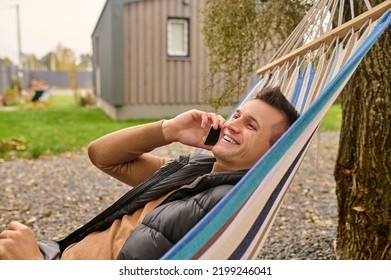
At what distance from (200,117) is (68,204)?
6.66 feet

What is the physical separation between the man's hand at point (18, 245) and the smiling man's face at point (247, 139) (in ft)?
1.74

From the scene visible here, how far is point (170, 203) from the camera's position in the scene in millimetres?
1228

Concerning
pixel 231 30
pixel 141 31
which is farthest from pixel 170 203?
pixel 141 31

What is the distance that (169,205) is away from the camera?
1.21m

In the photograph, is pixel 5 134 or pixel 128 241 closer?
pixel 128 241

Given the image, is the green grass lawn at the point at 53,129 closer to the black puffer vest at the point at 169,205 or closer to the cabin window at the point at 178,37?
the cabin window at the point at 178,37

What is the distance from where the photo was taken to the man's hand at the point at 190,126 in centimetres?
143

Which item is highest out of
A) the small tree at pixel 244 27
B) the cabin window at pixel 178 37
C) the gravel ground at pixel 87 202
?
the cabin window at pixel 178 37

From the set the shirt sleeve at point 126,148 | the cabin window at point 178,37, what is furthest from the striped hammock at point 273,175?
the cabin window at point 178,37

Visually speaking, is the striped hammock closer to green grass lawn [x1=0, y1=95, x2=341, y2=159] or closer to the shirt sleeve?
the shirt sleeve

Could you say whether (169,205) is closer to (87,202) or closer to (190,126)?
(190,126)

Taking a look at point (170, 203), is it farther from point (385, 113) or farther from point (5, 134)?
point (5, 134)

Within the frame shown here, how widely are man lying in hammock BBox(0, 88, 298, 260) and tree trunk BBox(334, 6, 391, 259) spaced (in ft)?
1.92

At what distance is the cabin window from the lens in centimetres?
711
